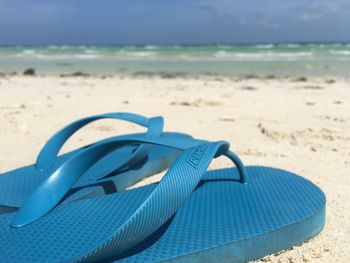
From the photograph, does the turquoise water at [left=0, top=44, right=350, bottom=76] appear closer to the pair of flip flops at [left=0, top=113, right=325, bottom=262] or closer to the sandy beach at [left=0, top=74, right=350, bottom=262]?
the sandy beach at [left=0, top=74, right=350, bottom=262]

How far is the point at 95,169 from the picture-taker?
2549mm

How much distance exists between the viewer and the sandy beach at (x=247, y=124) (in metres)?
2.46

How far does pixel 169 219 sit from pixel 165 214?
0.85ft

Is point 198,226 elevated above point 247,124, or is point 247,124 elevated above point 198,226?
point 198,226

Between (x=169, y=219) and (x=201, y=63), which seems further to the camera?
(x=201, y=63)

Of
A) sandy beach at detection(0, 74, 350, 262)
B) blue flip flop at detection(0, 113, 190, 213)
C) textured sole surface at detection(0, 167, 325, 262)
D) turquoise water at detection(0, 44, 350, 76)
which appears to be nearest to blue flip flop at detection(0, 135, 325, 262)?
textured sole surface at detection(0, 167, 325, 262)

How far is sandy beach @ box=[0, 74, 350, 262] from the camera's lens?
8.09 ft

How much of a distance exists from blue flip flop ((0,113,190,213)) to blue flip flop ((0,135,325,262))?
29cm

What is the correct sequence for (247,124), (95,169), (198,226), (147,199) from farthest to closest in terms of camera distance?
1. (247,124)
2. (95,169)
3. (198,226)
4. (147,199)

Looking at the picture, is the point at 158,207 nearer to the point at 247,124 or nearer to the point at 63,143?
the point at 63,143

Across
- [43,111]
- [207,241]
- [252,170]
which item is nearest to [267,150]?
[252,170]

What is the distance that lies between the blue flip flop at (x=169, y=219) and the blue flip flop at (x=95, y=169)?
0.95ft

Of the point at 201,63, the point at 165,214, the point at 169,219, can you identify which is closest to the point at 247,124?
the point at 169,219

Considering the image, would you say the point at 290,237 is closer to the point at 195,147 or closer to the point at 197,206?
the point at 197,206
